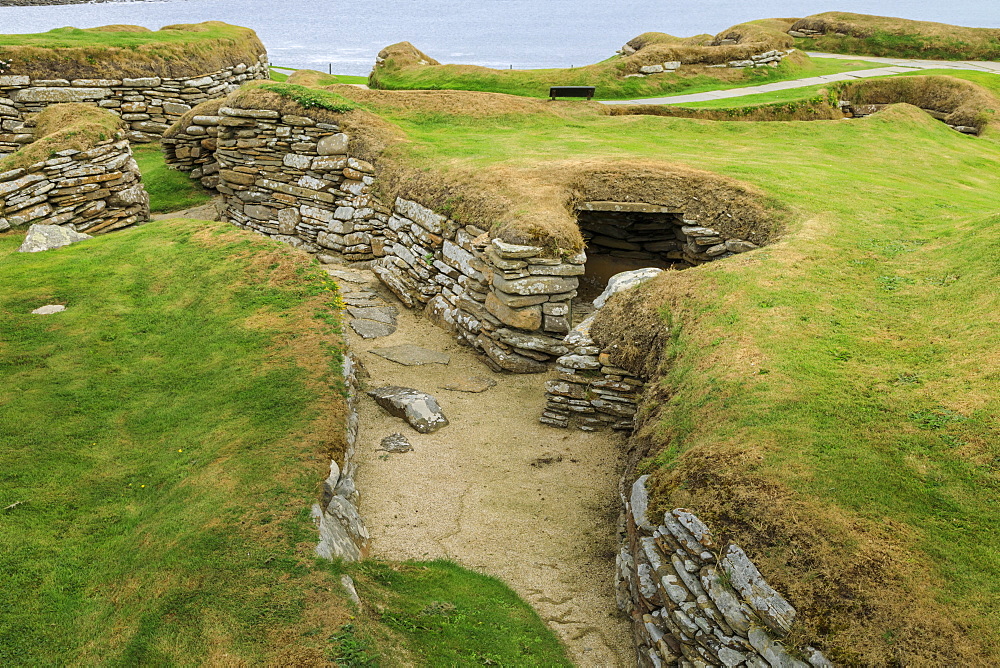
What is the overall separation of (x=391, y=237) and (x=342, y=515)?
39.1 ft

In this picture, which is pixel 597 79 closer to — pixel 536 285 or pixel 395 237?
pixel 395 237

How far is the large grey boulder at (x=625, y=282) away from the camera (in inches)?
533

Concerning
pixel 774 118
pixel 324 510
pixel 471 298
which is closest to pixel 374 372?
pixel 471 298

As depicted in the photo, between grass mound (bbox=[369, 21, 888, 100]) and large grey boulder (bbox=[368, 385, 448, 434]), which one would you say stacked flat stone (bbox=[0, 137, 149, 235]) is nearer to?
large grey boulder (bbox=[368, 385, 448, 434])

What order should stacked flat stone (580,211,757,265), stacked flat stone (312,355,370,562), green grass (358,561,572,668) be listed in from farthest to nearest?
stacked flat stone (580,211,757,265) < stacked flat stone (312,355,370,562) < green grass (358,561,572,668)

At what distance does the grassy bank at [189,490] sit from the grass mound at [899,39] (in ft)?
126

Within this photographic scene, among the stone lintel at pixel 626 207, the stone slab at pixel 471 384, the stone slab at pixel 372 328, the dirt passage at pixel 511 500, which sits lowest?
the dirt passage at pixel 511 500

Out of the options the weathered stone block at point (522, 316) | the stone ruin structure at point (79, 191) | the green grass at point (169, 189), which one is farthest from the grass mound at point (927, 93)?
the stone ruin structure at point (79, 191)

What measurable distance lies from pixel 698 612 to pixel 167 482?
6.80 metres

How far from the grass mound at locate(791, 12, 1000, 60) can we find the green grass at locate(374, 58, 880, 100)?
9144 mm

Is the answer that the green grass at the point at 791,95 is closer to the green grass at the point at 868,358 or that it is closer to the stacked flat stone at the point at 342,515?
the green grass at the point at 868,358

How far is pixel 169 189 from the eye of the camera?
26.0 meters

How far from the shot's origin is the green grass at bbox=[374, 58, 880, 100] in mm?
29859

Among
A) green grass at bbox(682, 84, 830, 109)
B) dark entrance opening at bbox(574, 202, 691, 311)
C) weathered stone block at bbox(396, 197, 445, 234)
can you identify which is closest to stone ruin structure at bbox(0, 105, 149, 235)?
weathered stone block at bbox(396, 197, 445, 234)
